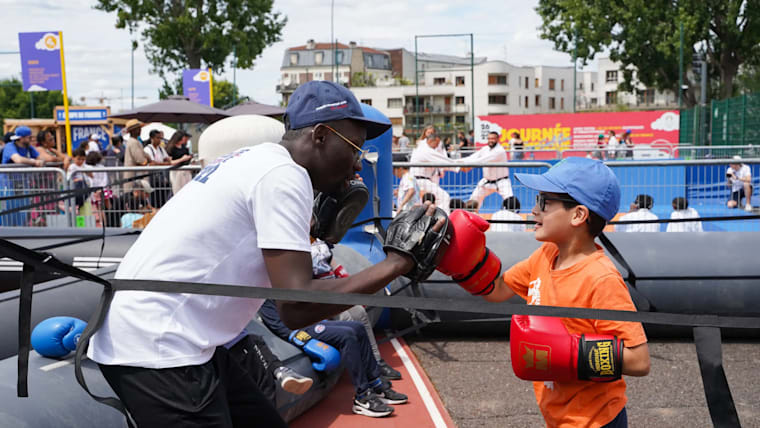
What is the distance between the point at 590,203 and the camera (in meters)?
2.71

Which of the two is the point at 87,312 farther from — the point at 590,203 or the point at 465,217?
the point at 590,203

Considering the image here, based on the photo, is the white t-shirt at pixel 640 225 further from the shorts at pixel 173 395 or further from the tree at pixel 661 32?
the tree at pixel 661 32

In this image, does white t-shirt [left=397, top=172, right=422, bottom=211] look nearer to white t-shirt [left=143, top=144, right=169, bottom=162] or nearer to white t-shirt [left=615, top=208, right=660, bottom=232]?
white t-shirt [left=615, top=208, right=660, bottom=232]

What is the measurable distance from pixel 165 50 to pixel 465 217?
34.4 metres

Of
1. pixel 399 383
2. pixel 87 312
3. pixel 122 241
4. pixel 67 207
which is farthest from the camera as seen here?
pixel 67 207

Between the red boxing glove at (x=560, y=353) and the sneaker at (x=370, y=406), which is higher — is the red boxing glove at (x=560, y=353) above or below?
above

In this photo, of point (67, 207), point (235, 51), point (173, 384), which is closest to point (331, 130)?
point (173, 384)

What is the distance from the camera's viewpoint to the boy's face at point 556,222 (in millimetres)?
2754

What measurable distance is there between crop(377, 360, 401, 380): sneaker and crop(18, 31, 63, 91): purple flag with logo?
11.3 meters

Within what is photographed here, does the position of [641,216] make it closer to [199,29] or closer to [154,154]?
[154,154]

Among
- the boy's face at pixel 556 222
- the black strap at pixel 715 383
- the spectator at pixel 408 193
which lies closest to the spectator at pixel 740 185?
the spectator at pixel 408 193

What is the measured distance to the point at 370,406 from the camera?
484cm

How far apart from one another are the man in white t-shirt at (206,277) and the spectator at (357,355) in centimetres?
257

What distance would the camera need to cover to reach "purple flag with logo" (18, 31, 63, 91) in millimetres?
14031
